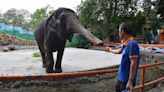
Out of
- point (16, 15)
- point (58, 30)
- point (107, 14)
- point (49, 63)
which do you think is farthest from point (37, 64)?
point (16, 15)

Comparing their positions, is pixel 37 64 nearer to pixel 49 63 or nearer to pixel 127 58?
pixel 49 63

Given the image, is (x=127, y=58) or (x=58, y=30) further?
(x=58, y=30)

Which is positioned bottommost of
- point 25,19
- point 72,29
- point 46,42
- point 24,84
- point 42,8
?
point 25,19

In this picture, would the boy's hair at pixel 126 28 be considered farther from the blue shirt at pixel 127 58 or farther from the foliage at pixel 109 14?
the foliage at pixel 109 14

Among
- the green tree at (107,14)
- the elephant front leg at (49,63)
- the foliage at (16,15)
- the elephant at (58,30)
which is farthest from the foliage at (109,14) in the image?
the foliage at (16,15)

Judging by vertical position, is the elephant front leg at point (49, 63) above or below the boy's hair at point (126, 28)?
below

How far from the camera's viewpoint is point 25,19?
159 feet

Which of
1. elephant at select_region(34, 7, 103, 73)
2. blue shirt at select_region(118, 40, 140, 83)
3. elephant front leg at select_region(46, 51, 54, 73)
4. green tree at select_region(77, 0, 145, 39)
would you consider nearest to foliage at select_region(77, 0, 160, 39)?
green tree at select_region(77, 0, 145, 39)

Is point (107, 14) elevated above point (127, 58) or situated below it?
below

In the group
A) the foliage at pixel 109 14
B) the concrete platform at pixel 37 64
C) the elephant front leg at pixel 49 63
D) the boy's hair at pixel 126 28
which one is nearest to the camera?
the boy's hair at pixel 126 28

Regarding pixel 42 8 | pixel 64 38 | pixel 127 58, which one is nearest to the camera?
pixel 127 58

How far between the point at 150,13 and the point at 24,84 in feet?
33.1

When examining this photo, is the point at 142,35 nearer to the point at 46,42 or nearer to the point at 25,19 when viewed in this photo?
the point at 46,42

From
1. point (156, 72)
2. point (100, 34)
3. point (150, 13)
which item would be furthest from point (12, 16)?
point (156, 72)
